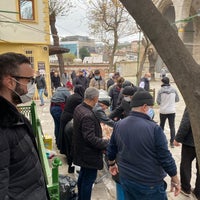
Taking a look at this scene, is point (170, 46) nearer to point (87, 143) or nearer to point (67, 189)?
point (87, 143)

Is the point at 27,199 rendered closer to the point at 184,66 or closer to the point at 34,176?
the point at 34,176

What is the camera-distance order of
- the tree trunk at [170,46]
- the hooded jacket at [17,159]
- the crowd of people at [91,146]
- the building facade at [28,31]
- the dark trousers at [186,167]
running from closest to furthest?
1. the hooded jacket at [17,159]
2. the crowd of people at [91,146]
3. the tree trunk at [170,46]
4. the dark trousers at [186,167]
5. the building facade at [28,31]

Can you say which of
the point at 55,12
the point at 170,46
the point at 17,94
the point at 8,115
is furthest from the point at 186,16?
the point at 8,115

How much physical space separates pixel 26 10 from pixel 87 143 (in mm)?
14406

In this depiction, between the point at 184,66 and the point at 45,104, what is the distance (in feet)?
40.7

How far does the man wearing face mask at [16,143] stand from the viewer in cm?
142

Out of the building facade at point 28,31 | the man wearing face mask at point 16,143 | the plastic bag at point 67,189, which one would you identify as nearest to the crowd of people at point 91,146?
the man wearing face mask at point 16,143

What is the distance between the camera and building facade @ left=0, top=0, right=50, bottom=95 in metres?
14.7

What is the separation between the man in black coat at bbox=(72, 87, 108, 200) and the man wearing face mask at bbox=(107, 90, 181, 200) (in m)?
0.65

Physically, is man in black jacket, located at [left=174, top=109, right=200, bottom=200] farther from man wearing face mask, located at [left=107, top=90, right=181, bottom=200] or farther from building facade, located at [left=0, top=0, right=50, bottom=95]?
building facade, located at [left=0, top=0, right=50, bottom=95]

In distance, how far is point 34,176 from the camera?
1661 mm

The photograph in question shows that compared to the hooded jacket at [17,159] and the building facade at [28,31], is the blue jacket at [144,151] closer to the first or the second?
the hooded jacket at [17,159]

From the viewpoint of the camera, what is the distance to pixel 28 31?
15.6 meters

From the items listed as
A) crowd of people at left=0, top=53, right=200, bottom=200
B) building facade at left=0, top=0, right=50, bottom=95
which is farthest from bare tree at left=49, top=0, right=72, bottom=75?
crowd of people at left=0, top=53, right=200, bottom=200
